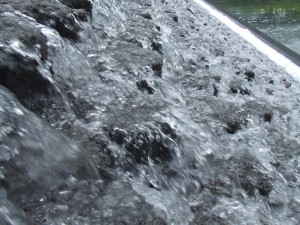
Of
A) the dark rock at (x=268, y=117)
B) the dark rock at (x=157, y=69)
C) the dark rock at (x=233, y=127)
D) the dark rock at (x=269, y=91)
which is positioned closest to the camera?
the dark rock at (x=233, y=127)

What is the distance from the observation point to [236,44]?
6.45 meters

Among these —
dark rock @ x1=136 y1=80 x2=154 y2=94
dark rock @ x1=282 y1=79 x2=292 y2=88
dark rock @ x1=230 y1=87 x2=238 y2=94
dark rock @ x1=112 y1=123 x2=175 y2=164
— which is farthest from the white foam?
dark rock @ x1=112 y1=123 x2=175 y2=164

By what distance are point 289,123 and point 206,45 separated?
7.63 ft

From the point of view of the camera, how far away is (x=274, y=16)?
1133cm

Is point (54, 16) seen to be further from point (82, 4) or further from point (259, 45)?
point (259, 45)

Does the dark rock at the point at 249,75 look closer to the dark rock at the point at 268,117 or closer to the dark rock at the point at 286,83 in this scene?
the dark rock at the point at 286,83

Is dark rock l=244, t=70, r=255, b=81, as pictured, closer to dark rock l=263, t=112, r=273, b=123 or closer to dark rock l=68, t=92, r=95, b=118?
dark rock l=263, t=112, r=273, b=123

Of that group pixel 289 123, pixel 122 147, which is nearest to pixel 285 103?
pixel 289 123

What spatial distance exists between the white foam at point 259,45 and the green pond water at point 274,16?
3.46ft

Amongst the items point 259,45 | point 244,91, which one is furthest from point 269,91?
point 259,45

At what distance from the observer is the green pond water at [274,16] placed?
27.9ft

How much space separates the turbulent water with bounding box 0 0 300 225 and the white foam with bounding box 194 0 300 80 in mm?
815

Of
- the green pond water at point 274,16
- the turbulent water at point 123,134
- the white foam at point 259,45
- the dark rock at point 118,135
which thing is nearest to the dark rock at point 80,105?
the turbulent water at point 123,134

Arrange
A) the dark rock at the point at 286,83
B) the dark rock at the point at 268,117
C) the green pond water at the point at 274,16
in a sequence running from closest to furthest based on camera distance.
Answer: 1. the dark rock at the point at 268,117
2. the dark rock at the point at 286,83
3. the green pond water at the point at 274,16
